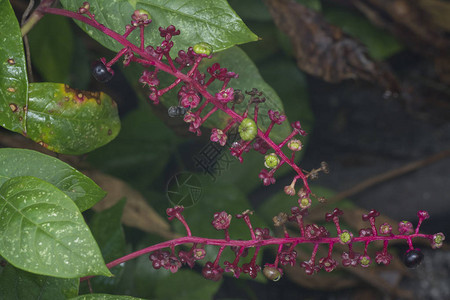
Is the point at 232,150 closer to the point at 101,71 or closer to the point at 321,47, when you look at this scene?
the point at 101,71

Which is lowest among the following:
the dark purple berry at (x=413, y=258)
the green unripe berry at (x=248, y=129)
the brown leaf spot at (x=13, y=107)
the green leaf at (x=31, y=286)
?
the dark purple berry at (x=413, y=258)

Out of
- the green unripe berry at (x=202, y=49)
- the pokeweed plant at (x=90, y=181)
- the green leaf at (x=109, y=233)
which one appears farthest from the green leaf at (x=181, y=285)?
the green unripe berry at (x=202, y=49)

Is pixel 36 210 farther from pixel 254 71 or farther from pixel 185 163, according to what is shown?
pixel 185 163

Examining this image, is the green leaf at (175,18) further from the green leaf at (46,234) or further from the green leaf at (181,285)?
the green leaf at (181,285)

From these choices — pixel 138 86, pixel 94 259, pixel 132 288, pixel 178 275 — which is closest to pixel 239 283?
pixel 178 275

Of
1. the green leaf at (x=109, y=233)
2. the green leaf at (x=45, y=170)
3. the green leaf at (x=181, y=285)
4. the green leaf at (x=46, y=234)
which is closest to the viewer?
the green leaf at (x=46, y=234)

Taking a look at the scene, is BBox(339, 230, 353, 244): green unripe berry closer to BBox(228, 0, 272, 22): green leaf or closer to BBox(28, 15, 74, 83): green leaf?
BBox(228, 0, 272, 22): green leaf

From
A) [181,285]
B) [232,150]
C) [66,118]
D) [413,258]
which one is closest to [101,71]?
[66,118]
